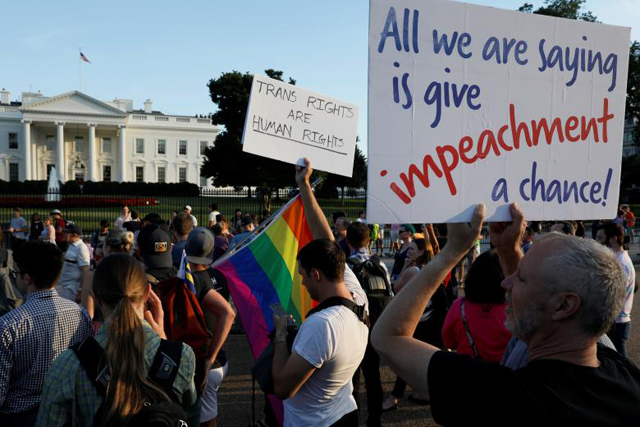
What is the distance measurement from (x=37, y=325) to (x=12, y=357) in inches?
6.6

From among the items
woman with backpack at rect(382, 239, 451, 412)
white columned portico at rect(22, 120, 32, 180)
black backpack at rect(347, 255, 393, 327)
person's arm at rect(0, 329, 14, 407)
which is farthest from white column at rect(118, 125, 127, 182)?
person's arm at rect(0, 329, 14, 407)

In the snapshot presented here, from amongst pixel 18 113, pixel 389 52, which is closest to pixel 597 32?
pixel 389 52

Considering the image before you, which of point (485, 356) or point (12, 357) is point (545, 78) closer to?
point (485, 356)

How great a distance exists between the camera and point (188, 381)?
2.18 m

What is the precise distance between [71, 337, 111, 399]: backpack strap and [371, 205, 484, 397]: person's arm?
1.04 meters

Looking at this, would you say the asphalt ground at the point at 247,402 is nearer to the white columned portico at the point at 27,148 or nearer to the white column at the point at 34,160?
the white columned portico at the point at 27,148

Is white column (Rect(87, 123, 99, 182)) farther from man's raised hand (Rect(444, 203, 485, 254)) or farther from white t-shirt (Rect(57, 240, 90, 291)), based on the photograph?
man's raised hand (Rect(444, 203, 485, 254))

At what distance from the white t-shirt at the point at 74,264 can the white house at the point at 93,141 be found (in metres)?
68.7

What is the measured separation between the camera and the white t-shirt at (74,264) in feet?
19.4

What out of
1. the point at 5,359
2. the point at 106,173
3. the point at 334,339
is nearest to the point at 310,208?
the point at 334,339

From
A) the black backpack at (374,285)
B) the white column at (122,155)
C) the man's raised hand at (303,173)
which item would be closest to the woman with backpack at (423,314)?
the black backpack at (374,285)

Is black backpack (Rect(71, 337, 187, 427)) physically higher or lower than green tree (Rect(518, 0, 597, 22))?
lower

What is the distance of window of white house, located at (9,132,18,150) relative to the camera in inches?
2741

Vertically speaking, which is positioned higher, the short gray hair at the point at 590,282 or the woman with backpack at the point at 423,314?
the short gray hair at the point at 590,282
